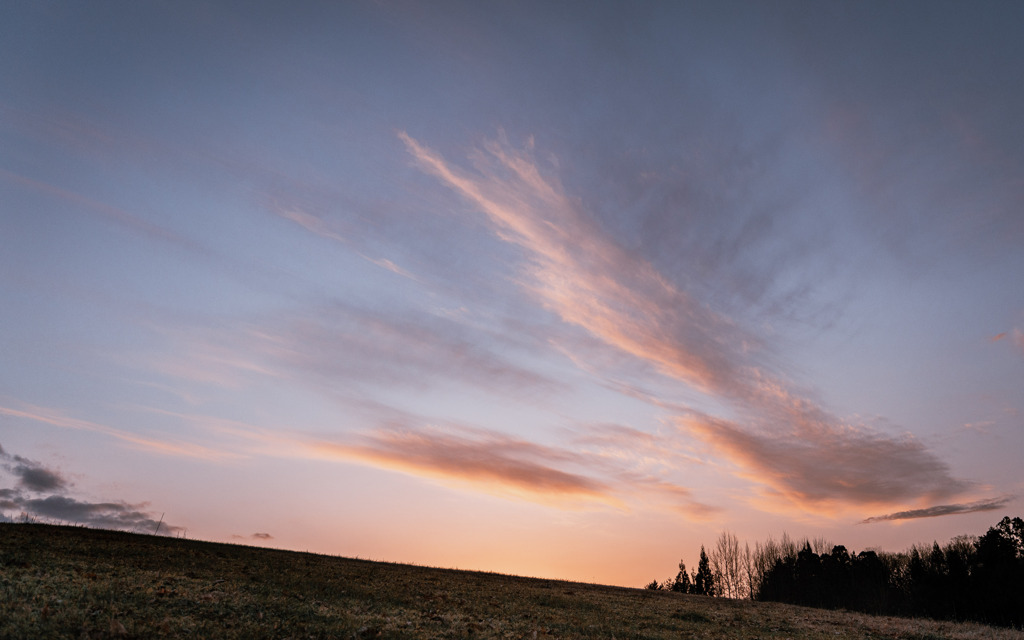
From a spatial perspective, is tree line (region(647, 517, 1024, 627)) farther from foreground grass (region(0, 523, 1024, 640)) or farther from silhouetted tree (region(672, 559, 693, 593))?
foreground grass (region(0, 523, 1024, 640))

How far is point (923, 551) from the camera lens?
109500 mm

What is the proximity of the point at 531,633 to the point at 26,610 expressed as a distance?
16.9m

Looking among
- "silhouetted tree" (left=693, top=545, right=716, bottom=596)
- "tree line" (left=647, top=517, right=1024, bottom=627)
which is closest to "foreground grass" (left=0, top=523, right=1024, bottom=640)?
"tree line" (left=647, top=517, right=1024, bottom=627)

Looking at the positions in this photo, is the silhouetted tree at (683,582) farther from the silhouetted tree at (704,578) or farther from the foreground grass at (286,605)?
the foreground grass at (286,605)

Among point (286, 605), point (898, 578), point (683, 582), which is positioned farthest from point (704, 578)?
point (286, 605)

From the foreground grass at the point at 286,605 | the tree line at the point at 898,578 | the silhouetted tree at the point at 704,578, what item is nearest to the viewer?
the foreground grass at the point at 286,605

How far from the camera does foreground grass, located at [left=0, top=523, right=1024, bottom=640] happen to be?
1730cm

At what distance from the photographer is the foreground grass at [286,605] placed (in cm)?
1730

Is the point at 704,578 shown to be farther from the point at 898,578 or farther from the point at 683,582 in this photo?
the point at 898,578

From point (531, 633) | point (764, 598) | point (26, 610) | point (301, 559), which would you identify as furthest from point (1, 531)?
point (764, 598)

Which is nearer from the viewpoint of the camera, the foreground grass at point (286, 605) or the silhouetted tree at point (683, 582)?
the foreground grass at point (286, 605)

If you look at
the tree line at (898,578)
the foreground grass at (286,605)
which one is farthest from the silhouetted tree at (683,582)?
the foreground grass at (286,605)

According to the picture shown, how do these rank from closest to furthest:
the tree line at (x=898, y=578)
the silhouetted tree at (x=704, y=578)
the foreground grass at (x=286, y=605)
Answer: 1. the foreground grass at (x=286, y=605)
2. the tree line at (x=898, y=578)
3. the silhouetted tree at (x=704, y=578)

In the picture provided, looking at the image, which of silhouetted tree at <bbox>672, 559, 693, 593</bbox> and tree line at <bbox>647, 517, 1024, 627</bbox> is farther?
silhouetted tree at <bbox>672, 559, 693, 593</bbox>
